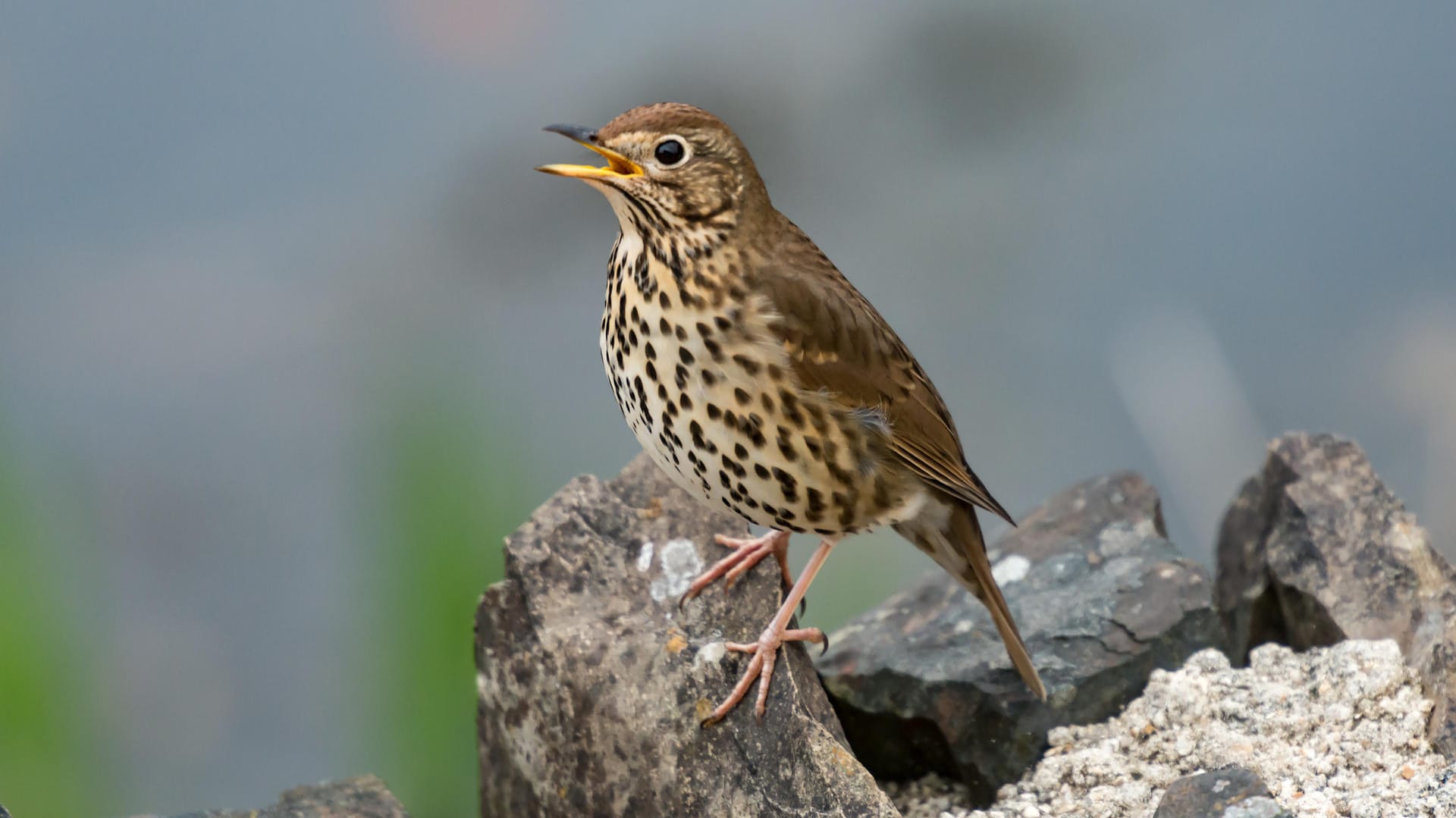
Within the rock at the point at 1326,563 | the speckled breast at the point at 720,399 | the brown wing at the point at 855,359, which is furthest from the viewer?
the rock at the point at 1326,563

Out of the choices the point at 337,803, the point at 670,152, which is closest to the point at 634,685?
the point at 337,803

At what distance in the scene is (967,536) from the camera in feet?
12.6

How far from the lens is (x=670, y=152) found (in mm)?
3273

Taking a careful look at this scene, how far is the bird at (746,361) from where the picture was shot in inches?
130

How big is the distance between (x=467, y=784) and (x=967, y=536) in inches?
55.9

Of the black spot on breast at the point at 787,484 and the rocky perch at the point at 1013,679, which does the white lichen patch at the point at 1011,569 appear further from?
the black spot on breast at the point at 787,484

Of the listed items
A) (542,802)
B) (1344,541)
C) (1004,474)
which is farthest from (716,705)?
(1004,474)

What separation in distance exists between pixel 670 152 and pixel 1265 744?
69.1 inches

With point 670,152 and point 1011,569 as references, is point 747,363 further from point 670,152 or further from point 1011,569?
point 1011,569

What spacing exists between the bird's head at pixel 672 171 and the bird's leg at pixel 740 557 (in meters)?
0.84

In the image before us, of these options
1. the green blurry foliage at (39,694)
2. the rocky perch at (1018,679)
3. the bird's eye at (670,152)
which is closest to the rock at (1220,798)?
the rocky perch at (1018,679)

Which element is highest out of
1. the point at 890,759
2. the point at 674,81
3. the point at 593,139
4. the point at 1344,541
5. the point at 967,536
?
the point at 674,81

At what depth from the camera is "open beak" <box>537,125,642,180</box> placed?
311 cm

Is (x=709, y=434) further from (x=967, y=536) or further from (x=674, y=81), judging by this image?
(x=674, y=81)
